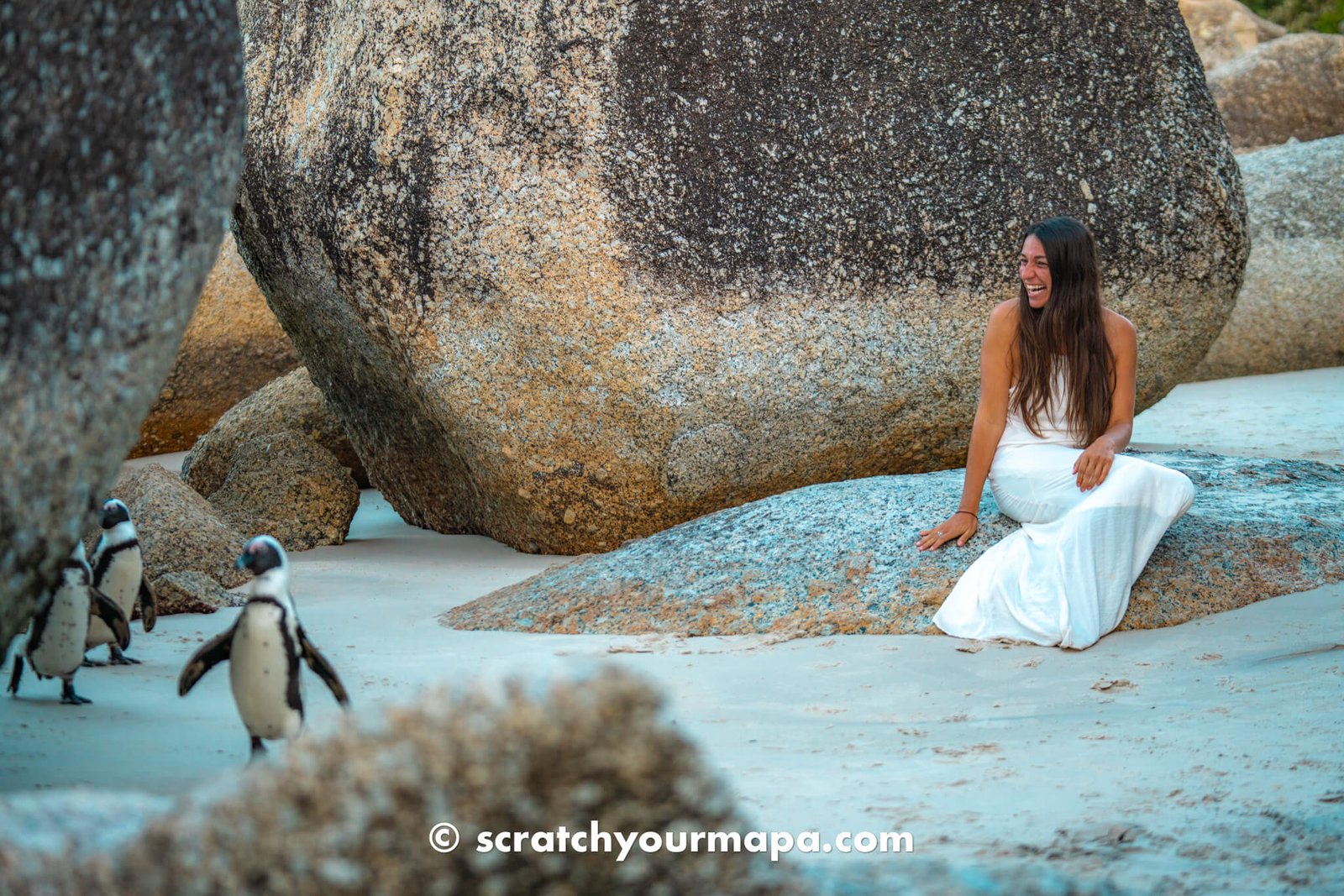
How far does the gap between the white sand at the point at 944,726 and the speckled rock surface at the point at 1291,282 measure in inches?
297

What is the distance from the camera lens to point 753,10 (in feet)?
20.3

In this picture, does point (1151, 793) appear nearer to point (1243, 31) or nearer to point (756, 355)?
point (756, 355)

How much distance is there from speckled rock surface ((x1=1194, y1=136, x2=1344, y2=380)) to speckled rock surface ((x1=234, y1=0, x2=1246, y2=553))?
540 centimetres

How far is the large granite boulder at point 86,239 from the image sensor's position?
2.47 m

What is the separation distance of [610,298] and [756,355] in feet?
2.20

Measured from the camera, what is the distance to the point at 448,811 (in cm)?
164

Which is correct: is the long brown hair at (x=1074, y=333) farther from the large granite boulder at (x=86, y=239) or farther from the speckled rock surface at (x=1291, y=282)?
the speckled rock surface at (x=1291, y=282)

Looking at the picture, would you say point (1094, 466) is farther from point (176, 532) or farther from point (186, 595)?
point (176, 532)

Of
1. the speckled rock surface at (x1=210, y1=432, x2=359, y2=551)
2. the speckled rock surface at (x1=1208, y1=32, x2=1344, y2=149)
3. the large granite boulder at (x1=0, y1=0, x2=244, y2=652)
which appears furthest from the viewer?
the speckled rock surface at (x1=1208, y1=32, x2=1344, y2=149)

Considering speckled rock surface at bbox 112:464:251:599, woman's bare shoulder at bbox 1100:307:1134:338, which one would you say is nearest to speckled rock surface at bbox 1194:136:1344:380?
woman's bare shoulder at bbox 1100:307:1134:338

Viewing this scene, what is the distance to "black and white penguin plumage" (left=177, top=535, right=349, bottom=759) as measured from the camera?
3.21 metres

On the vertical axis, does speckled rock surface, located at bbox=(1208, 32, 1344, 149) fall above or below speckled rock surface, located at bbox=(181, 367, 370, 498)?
above

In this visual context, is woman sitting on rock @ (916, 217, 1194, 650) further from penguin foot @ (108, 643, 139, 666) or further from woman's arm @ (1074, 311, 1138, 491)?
penguin foot @ (108, 643, 139, 666)

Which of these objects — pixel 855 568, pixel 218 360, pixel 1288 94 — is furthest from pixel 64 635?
pixel 1288 94
